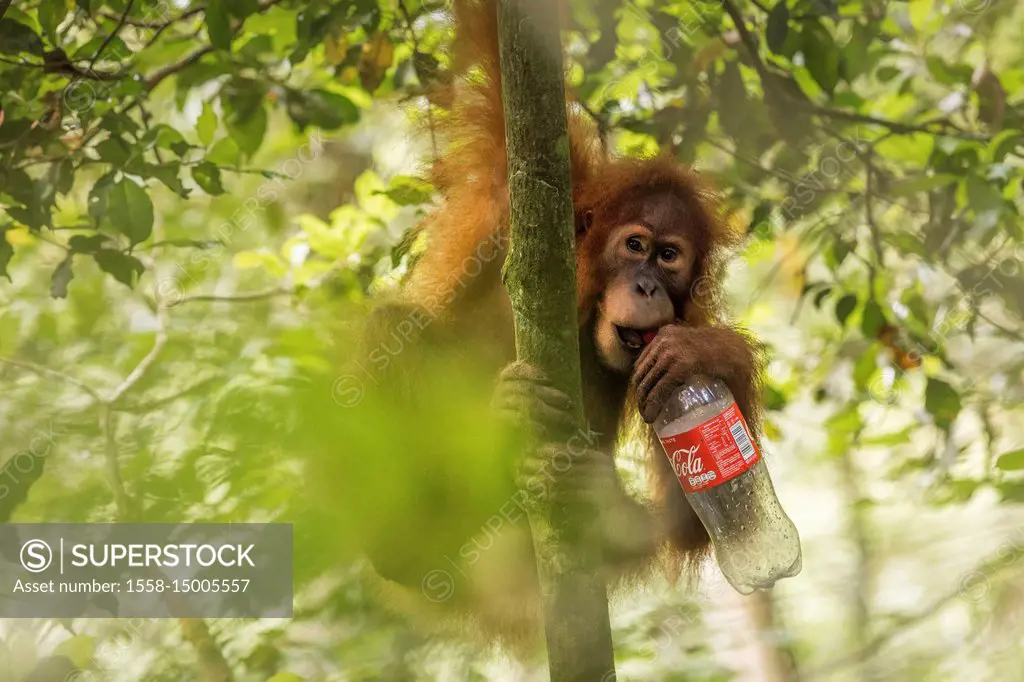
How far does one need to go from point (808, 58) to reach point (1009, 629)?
4.55 m

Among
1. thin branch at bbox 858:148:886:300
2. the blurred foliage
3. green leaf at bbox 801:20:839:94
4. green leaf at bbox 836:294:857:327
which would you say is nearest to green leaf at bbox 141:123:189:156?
the blurred foliage

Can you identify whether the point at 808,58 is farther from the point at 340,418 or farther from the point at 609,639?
the point at 340,418

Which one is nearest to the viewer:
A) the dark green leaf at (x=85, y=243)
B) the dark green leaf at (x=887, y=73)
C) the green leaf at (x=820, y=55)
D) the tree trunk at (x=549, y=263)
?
the tree trunk at (x=549, y=263)

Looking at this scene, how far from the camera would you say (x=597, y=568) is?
2088 millimetres

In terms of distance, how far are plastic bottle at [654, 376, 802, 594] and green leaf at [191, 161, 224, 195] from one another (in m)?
1.63

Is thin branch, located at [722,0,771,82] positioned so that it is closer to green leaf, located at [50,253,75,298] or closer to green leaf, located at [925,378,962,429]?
green leaf, located at [925,378,962,429]

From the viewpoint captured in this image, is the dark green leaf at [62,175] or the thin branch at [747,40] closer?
the dark green leaf at [62,175]

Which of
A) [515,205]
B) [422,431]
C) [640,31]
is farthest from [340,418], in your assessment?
[640,31]

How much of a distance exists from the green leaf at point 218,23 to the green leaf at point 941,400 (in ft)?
9.48

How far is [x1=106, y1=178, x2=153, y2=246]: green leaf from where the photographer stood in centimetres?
295

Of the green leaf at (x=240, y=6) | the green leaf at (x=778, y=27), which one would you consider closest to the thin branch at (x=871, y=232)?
the green leaf at (x=778, y=27)

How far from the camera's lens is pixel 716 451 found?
2422 millimetres

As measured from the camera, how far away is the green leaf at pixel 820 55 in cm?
341

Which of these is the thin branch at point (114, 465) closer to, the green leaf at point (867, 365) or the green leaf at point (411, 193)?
the green leaf at point (411, 193)
